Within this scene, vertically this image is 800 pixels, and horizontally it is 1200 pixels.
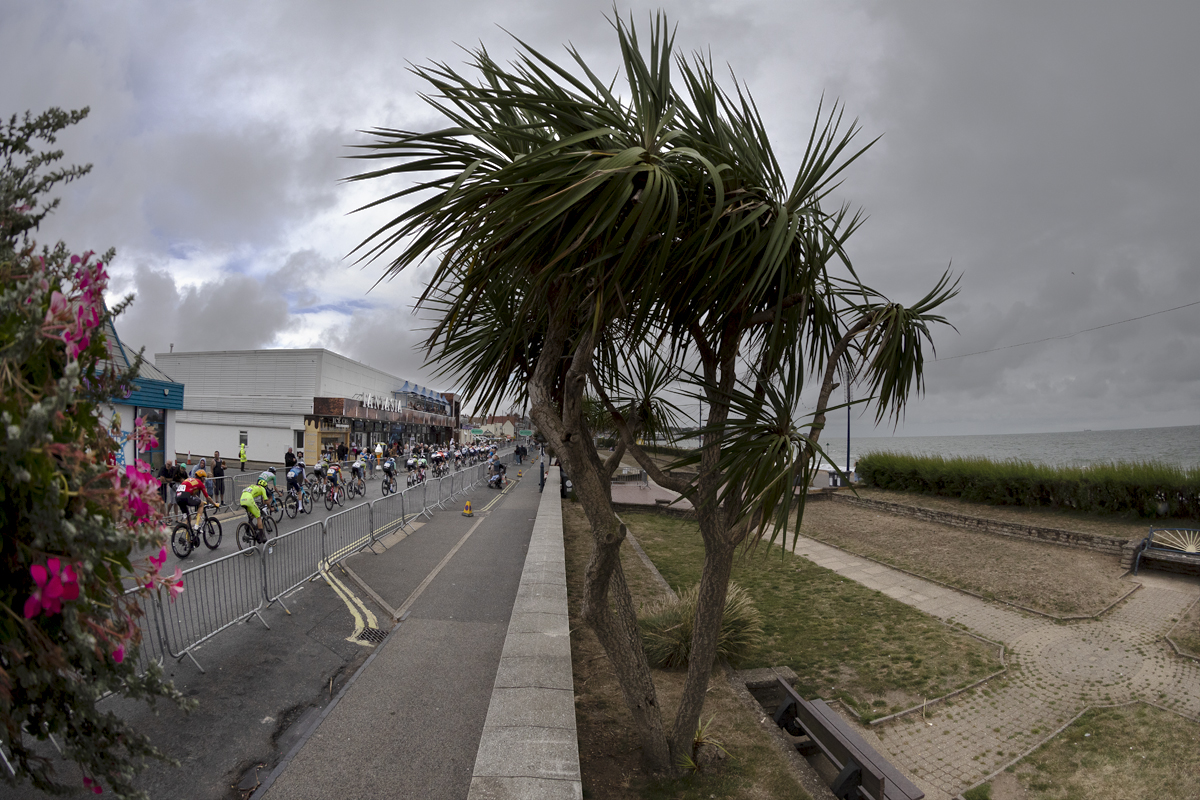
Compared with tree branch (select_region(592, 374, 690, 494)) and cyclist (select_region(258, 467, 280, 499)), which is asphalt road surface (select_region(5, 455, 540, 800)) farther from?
cyclist (select_region(258, 467, 280, 499))

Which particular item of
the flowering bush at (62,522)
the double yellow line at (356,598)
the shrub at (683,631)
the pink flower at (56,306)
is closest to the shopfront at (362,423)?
the double yellow line at (356,598)

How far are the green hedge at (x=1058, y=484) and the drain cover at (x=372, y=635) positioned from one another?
1970cm

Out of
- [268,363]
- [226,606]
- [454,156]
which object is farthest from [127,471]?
[268,363]

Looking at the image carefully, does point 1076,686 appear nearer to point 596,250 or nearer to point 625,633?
point 625,633

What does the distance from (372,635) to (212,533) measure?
666 cm

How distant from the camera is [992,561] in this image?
13805mm

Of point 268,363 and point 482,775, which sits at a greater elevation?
point 268,363

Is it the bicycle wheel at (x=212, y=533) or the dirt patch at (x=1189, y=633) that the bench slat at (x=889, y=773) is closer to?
the dirt patch at (x=1189, y=633)

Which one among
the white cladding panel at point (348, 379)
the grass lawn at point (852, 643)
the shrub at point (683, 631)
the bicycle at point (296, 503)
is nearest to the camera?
the shrub at point (683, 631)

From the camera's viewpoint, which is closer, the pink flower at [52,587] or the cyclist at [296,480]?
the pink flower at [52,587]

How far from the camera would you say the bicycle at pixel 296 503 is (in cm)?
1692

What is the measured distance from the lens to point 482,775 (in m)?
3.94

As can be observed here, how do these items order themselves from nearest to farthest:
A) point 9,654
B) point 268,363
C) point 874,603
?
point 9,654
point 874,603
point 268,363

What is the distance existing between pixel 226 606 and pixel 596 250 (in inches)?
254
